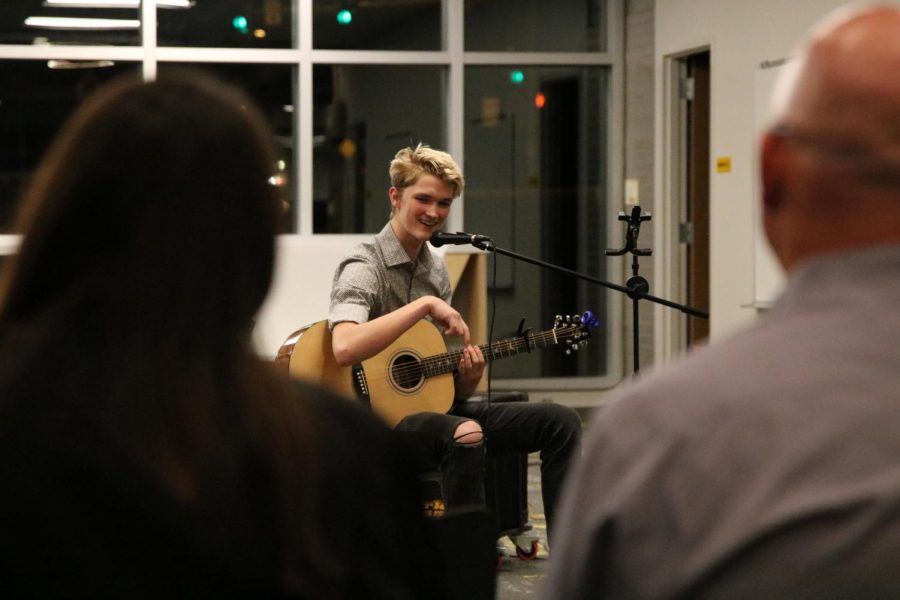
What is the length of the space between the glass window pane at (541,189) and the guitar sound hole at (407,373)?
334 centimetres

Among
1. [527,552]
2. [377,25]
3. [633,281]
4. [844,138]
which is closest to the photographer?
[844,138]

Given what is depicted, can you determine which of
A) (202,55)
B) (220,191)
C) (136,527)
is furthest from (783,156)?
(202,55)

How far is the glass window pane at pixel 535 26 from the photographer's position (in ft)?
24.5

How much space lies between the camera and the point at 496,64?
7.43 metres

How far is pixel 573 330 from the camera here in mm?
4273

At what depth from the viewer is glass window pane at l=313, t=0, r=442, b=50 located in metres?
7.33

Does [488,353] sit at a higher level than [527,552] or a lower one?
higher

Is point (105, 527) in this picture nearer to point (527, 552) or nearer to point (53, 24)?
point (527, 552)

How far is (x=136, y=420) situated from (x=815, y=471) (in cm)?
54

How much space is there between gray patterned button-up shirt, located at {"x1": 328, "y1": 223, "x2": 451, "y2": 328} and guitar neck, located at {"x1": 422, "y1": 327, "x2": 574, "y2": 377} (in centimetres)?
21

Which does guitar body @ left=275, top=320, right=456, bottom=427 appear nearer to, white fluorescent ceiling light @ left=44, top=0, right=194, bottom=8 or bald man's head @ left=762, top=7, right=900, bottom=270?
bald man's head @ left=762, top=7, right=900, bottom=270

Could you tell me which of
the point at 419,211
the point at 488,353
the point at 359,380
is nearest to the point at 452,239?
the point at 419,211

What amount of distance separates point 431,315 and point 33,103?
409cm

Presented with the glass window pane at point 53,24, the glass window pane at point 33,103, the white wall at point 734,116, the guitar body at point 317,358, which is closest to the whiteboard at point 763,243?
the white wall at point 734,116
